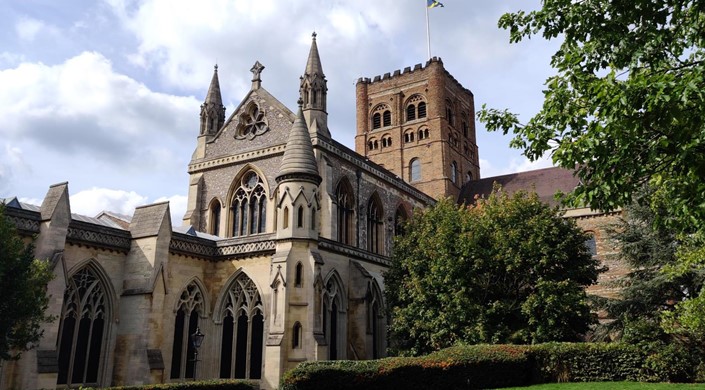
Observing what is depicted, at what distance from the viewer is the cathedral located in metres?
19.3

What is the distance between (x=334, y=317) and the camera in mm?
24125

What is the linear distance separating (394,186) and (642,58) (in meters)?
27.0

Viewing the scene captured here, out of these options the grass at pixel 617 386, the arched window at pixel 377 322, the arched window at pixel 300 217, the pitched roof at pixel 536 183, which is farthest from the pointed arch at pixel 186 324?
the pitched roof at pixel 536 183

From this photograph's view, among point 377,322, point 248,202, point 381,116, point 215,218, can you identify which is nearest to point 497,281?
point 377,322

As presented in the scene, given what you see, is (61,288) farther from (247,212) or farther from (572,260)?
(572,260)

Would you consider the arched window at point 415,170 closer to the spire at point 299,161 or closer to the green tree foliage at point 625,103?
the spire at point 299,161

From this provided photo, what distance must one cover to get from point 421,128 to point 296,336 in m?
33.8

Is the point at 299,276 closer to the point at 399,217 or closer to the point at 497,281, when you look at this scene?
the point at 497,281

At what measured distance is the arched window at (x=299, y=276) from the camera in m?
21.8

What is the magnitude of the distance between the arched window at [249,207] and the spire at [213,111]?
4.53 m

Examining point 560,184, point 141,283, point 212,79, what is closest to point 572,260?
point 141,283

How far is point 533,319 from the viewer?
19.9m

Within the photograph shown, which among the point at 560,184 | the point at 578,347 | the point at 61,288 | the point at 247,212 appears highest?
the point at 560,184

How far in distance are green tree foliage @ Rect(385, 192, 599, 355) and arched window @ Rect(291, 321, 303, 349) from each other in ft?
12.6
